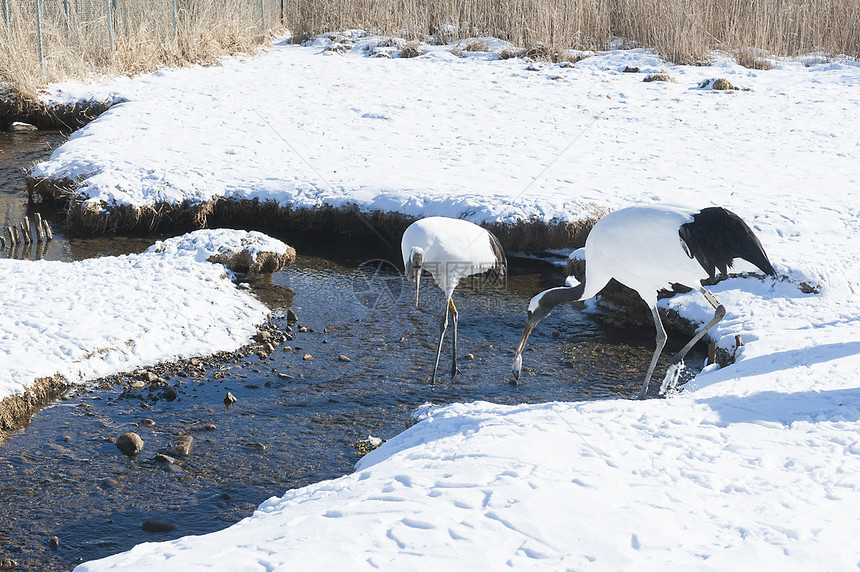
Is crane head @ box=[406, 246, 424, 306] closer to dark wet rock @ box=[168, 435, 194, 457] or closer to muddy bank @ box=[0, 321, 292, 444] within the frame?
muddy bank @ box=[0, 321, 292, 444]

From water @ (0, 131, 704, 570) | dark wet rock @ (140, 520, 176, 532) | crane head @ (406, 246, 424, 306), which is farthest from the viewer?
crane head @ (406, 246, 424, 306)

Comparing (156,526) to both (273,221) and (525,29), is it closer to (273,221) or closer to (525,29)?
(273,221)

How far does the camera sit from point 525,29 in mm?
19109

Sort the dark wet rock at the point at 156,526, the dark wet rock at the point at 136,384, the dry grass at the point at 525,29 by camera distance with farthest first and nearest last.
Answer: the dry grass at the point at 525,29
the dark wet rock at the point at 136,384
the dark wet rock at the point at 156,526

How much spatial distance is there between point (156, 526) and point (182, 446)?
875mm

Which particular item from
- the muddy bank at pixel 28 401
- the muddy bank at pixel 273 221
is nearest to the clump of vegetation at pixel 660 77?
the muddy bank at pixel 273 221

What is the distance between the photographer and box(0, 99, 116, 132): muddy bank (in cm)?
1465

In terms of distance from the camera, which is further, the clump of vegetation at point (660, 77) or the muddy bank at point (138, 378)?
the clump of vegetation at point (660, 77)

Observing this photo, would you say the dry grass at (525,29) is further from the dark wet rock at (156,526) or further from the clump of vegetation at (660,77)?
the dark wet rock at (156,526)

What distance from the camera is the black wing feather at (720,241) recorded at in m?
5.58

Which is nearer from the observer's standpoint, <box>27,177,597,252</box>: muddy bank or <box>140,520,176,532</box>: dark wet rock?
<box>140,520,176,532</box>: dark wet rock

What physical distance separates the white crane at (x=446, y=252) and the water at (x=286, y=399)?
0.61 m

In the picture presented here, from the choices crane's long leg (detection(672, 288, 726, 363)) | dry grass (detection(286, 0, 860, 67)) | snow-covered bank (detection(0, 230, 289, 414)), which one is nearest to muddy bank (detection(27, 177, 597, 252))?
snow-covered bank (detection(0, 230, 289, 414))

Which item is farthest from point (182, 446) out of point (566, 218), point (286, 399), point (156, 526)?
point (566, 218)
